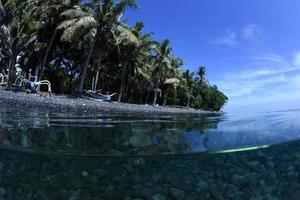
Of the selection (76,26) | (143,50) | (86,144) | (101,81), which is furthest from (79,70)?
(86,144)

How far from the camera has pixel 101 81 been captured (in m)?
41.9

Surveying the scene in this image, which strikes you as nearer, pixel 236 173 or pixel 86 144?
pixel 236 173

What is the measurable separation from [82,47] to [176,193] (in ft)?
92.4

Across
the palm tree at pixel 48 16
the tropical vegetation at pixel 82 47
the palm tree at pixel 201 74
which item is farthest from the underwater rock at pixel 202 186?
the palm tree at pixel 201 74

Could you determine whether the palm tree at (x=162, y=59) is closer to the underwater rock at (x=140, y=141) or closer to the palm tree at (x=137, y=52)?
the palm tree at (x=137, y=52)

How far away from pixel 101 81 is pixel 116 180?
39.0 m

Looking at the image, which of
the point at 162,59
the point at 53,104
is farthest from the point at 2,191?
the point at 162,59

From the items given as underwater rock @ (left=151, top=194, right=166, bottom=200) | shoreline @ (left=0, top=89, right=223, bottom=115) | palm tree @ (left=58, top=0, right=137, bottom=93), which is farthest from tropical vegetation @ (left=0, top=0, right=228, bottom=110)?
underwater rock @ (left=151, top=194, right=166, bottom=200)

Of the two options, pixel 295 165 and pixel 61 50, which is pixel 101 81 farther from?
pixel 295 165

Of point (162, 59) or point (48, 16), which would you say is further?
point (162, 59)

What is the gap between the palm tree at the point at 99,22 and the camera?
76.5ft

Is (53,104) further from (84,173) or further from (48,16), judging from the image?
(48,16)

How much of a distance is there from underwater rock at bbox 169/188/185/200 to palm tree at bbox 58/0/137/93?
20.6 meters

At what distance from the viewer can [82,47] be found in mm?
30188
